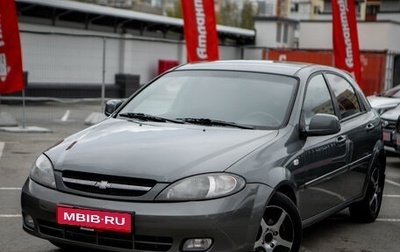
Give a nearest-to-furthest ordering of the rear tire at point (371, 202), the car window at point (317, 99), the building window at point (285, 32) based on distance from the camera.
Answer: the car window at point (317, 99)
the rear tire at point (371, 202)
the building window at point (285, 32)

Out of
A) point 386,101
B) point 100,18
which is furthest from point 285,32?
point 386,101

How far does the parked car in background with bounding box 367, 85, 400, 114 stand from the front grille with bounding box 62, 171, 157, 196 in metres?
8.22

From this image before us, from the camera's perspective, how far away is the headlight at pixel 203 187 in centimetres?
381

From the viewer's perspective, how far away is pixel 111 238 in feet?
12.6

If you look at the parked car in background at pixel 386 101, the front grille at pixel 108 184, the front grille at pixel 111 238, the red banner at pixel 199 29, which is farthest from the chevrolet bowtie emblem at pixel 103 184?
the red banner at pixel 199 29

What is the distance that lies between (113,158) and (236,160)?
0.77 metres

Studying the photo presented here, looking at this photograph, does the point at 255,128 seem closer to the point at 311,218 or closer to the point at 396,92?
the point at 311,218

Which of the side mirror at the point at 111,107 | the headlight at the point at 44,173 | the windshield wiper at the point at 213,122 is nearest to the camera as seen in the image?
the headlight at the point at 44,173

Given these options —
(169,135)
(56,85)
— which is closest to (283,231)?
(169,135)

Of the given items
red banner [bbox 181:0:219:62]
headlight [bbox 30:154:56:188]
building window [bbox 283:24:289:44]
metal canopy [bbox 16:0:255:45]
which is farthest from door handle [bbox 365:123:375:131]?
building window [bbox 283:24:289:44]

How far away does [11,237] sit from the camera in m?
5.25

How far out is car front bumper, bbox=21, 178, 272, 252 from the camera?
3.74 m

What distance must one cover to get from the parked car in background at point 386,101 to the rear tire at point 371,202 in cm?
505

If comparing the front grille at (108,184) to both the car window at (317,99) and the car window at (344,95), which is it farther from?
the car window at (344,95)
